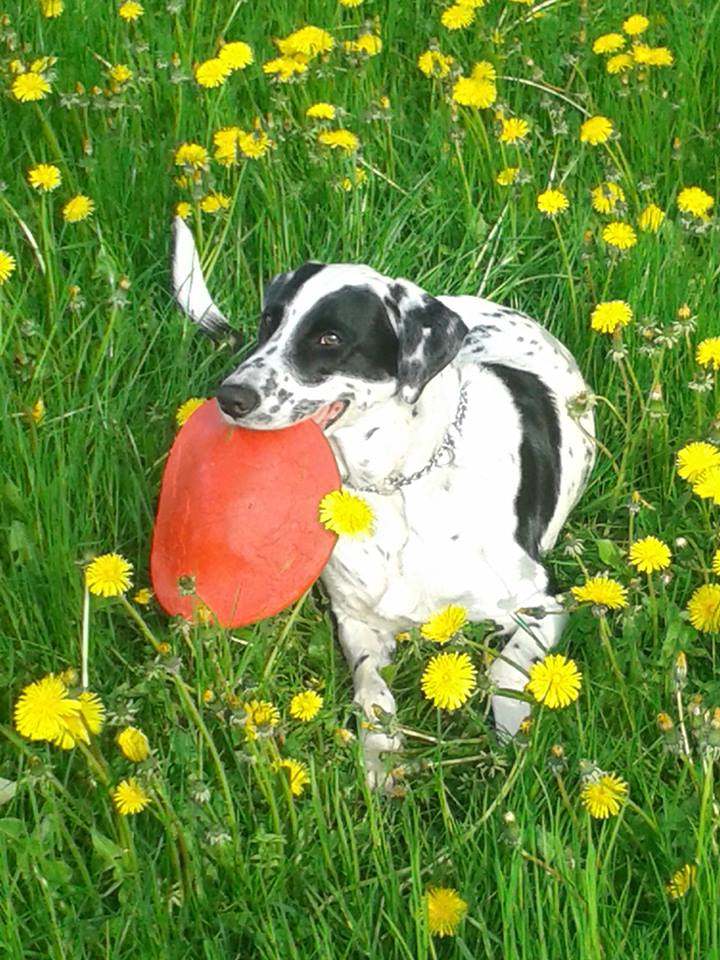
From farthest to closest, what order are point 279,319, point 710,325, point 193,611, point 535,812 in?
point 710,325 < point 279,319 < point 193,611 < point 535,812

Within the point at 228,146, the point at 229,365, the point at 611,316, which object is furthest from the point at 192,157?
the point at 611,316

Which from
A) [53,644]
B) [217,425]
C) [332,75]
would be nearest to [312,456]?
[217,425]

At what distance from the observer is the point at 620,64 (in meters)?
3.75

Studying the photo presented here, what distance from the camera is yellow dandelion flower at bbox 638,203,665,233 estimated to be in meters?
3.44

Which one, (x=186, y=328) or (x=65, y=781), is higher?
(x=186, y=328)

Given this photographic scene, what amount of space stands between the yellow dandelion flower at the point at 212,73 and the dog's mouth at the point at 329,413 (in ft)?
4.37

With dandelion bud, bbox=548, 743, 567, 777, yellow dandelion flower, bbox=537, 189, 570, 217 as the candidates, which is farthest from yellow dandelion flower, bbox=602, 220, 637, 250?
dandelion bud, bbox=548, 743, 567, 777

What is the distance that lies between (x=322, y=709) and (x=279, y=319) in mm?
753

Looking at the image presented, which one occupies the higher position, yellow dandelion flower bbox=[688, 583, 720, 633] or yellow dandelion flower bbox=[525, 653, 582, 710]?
yellow dandelion flower bbox=[525, 653, 582, 710]

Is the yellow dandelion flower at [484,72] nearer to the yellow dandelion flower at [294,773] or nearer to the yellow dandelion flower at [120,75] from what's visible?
the yellow dandelion flower at [120,75]

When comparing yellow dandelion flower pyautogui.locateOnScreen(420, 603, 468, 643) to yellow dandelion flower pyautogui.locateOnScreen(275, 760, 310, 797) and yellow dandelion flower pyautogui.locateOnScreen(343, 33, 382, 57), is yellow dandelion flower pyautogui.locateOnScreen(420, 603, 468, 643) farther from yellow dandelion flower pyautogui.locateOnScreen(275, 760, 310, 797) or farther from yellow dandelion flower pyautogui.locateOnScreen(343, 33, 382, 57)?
yellow dandelion flower pyautogui.locateOnScreen(343, 33, 382, 57)

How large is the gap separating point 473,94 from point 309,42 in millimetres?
456

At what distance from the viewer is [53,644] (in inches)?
105

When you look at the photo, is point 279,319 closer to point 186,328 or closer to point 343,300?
point 343,300
